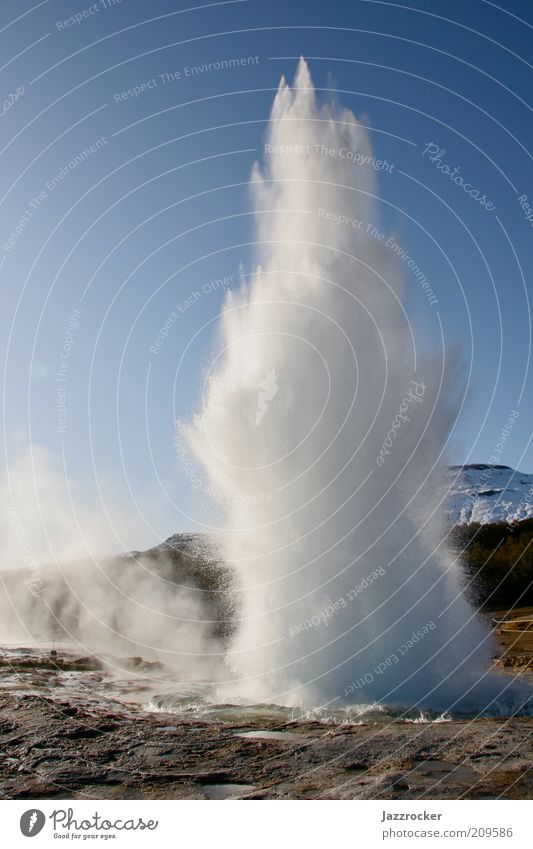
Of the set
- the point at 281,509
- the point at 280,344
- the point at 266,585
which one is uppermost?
the point at 280,344

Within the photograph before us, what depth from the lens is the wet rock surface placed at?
419 inches

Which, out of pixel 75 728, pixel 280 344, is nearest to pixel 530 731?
pixel 75 728

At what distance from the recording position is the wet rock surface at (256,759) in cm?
1064

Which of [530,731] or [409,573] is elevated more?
[409,573]

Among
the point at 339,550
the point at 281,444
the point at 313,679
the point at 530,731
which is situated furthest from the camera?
the point at 281,444

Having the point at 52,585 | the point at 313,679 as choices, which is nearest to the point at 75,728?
the point at 313,679

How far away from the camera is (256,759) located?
488 inches

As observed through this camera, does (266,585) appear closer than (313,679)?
No

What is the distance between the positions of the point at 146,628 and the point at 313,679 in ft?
80.6

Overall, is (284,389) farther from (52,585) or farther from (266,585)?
(52,585)

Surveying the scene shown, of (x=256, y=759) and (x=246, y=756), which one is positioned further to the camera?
(x=246, y=756)

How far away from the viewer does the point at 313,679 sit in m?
18.3

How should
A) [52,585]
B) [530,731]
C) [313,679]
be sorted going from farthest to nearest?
[52,585], [313,679], [530,731]
